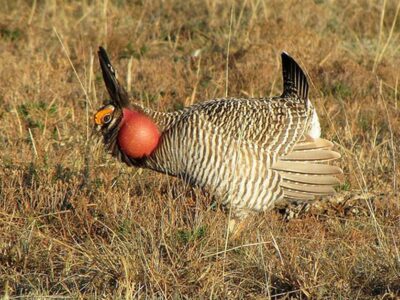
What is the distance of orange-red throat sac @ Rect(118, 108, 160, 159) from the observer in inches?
210

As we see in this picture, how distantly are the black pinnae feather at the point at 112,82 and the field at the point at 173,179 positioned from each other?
39 cm

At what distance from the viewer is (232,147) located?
511 centimetres

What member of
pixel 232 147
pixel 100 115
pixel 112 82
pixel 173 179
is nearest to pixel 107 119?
pixel 100 115

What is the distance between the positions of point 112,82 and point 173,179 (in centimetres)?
70

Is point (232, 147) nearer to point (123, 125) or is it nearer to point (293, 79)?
point (123, 125)

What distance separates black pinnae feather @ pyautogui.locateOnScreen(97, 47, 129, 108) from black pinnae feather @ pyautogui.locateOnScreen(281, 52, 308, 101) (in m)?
1.11

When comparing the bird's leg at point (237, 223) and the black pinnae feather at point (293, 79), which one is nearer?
the bird's leg at point (237, 223)

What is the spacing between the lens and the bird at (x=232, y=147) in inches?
201

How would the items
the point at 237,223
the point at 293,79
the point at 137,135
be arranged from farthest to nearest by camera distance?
the point at 293,79 < the point at 137,135 < the point at 237,223

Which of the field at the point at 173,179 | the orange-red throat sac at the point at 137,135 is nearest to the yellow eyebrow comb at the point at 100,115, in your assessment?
the orange-red throat sac at the point at 137,135

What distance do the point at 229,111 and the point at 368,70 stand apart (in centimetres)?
307

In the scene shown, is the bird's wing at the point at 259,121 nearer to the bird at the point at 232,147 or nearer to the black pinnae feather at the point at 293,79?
the bird at the point at 232,147

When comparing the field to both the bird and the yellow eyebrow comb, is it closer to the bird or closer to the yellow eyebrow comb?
the bird

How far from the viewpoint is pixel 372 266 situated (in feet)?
13.6
